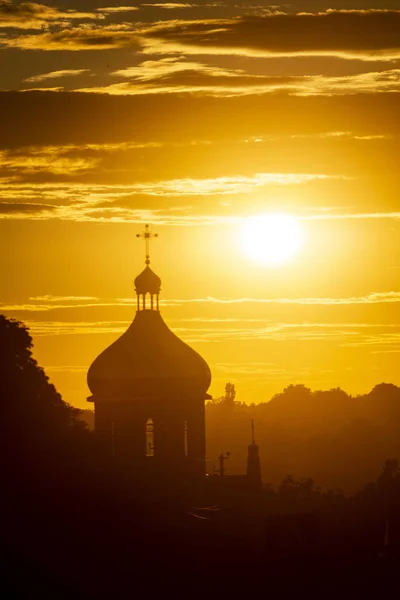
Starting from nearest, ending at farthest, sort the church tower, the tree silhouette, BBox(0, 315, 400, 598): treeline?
BBox(0, 315, 400, 598): treeline, the tree silhouette, the church tower

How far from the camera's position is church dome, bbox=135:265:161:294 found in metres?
84.1

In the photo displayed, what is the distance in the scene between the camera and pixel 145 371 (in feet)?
271

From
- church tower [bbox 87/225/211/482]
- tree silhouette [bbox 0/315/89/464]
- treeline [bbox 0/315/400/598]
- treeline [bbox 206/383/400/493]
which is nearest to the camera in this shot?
treeline [bbox 0/315/400/598]

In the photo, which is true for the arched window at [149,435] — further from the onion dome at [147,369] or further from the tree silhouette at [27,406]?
the tree silhouette at [27,406]

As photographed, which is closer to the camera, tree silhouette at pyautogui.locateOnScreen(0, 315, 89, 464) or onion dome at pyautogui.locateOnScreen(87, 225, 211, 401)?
tree silhouette at pyautogui.locateOnScreen(0, 315, 89, 464)

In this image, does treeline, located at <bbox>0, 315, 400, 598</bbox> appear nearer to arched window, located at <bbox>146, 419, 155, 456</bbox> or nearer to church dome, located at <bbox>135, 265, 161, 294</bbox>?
arched window, located at <bbox>146, 419, 155, 456</bbox>

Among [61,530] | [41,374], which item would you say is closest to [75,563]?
[61,530]

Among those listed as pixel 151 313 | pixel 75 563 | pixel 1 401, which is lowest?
pixel 75 563

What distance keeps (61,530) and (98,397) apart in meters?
24.9

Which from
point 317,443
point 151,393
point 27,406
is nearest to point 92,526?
point 27,406

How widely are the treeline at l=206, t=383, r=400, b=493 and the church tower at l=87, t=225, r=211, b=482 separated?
7164 centimetres

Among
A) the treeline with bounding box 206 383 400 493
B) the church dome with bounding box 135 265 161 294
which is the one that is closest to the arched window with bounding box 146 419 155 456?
the church dome with bounding box 135 265 161 294

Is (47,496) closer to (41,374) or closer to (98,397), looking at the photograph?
(41,374)

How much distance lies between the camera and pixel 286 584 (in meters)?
67.0
